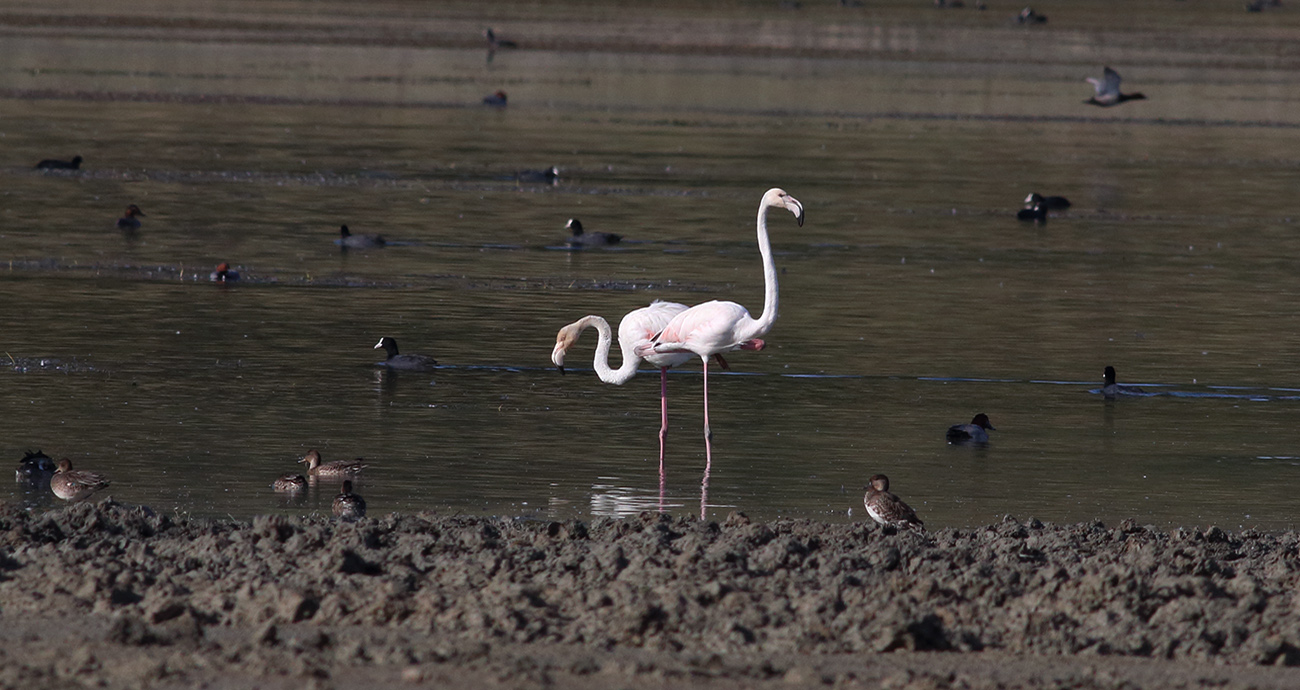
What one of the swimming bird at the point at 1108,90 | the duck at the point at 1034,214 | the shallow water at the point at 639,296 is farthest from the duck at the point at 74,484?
the swimming bird at the point at 1108,90

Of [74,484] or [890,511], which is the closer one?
[890,511]

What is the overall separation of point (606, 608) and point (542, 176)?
23780 mm

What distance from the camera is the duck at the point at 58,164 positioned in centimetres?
2927

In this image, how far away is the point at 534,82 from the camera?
187 feet

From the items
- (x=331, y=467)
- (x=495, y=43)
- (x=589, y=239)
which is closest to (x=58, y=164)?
(x=589, y=239)

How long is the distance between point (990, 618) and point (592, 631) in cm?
165

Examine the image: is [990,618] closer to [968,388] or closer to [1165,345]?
[968,388]

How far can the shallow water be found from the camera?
11.8 metres

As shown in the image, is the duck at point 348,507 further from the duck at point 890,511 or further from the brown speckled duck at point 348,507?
the duck at point 890,511

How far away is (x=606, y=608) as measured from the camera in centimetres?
790

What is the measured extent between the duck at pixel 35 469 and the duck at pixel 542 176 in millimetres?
Result: 20428

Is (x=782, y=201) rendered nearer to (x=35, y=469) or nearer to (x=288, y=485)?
(x=288, y=485)

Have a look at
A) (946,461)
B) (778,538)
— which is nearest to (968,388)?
(946,461)

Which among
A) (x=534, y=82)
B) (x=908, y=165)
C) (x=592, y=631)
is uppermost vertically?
(x=534, y=82)
